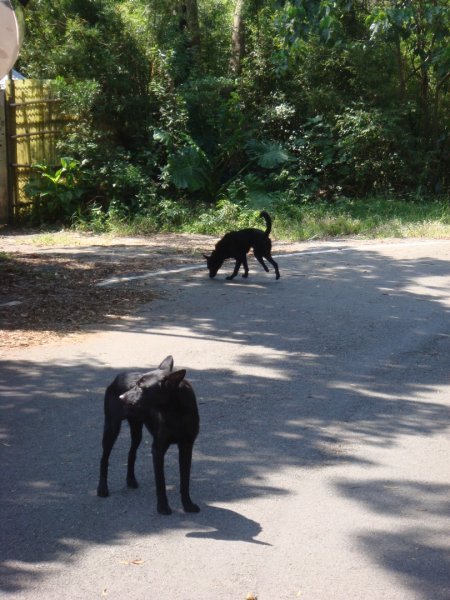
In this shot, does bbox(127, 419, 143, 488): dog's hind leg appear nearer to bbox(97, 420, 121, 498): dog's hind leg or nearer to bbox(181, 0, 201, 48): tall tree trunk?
bbox(97, 420, 121, 498): dog's hind leg

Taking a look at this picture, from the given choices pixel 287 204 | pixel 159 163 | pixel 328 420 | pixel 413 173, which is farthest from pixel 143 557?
pixel 413 173

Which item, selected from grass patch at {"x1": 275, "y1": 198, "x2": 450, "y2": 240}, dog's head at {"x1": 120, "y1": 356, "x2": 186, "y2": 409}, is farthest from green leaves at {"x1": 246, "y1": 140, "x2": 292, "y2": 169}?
dog's head at {"x1": 120, "y1": 356, "x2": 186, "y2": 409}

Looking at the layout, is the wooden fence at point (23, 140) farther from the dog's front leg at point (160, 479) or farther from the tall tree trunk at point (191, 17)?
the dog's front leg at point (160, 479)

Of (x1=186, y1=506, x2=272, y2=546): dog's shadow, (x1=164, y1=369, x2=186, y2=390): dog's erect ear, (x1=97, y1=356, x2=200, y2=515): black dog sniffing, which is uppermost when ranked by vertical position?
(x1=164, y1=369, x2=186, y2=390): dog's erect ear

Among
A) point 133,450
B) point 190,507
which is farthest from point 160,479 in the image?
point 133,450

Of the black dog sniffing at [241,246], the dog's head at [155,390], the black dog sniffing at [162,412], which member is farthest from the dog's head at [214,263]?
the dog's head at [155,390]

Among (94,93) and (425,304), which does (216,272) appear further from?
(94,93)

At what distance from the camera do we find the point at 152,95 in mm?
20234

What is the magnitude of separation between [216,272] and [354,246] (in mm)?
3605

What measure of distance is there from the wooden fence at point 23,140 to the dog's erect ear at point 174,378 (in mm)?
15022

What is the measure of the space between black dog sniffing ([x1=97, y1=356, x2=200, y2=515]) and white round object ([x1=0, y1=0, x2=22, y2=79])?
187 inches

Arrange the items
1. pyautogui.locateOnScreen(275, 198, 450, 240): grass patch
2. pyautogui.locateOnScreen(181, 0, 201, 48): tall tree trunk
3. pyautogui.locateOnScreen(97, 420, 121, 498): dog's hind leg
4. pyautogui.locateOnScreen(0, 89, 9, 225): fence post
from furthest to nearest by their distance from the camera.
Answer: pyautogui.locateOnScreen(181, 0, 201, 48): tall tree trunk < pyautogui.locateOnScreen(0, 89, 9, 225): fence post < pyautogui.locateOnScreen(275, 198, 450, 240): grass patch < pyautogui.locateOnScreen(97, 420, 121, 498): dog's hind leg

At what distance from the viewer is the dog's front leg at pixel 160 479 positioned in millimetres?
4852

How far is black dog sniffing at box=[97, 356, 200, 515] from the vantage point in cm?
472
